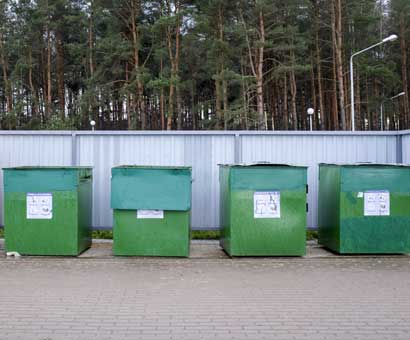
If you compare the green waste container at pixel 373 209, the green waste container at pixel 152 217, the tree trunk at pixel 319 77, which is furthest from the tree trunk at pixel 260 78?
the green waste container at pixel 152 217

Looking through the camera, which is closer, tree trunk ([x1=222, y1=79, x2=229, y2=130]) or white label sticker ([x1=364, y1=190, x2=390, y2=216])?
white label sticker ([x1=364, y1=190, x2=390, y2=216])

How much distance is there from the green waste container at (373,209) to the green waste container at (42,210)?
4.50 metres

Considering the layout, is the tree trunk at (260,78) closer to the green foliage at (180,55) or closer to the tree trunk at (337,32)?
the green foliage at (180,55)

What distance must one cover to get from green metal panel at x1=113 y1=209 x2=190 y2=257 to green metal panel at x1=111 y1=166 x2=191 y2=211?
6.1 inches

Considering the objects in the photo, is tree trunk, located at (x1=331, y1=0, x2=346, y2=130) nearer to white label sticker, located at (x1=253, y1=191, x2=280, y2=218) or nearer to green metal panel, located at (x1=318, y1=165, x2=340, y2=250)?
green metal panel, located at (x1=318, y1=165, x2=340, y2=250)

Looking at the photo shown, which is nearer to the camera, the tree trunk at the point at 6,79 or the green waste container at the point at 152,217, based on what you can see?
the green waste container at the point at 152,217

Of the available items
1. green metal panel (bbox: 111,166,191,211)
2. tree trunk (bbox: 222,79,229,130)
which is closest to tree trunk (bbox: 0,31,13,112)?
tree trunk (bbox: 222,79,229,130)

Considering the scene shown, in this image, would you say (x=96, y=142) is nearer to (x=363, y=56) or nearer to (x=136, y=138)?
(x=136, y=138)

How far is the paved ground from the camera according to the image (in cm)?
515

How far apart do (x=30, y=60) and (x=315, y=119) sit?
24956mm

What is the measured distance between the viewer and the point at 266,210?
8.86 metres

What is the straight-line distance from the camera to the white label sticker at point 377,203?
895 centimetres

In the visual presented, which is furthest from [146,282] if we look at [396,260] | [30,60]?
[30,60]

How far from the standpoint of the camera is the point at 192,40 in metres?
34.6
